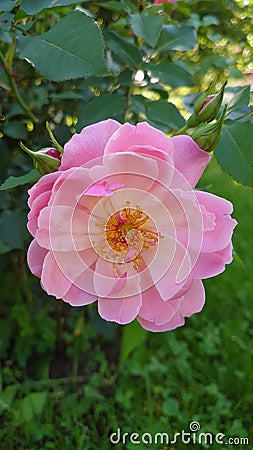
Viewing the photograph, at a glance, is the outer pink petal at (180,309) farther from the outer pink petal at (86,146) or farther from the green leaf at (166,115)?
the green leaf at (166,115)

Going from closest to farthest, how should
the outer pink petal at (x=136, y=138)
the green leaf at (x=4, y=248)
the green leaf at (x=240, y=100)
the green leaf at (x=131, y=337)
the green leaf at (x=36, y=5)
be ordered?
the outer pink petal at (x=136, y=138)
the green leaf at (x=36, y=5)
the green leaf at (x=240, y=100)
the green leaf at (x=4, y=248)
the green leaf at (x=131, y=337)

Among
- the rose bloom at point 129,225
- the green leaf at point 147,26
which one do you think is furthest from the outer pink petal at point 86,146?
the green leaf at point 147,26

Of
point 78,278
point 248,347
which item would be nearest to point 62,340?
point 248,347

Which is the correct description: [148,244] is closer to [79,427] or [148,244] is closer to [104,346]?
[79,427]

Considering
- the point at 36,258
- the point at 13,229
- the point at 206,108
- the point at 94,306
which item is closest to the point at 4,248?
the point at 13,229

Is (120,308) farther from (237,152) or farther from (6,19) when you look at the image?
(6,19)

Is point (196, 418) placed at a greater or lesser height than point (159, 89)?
lesser
